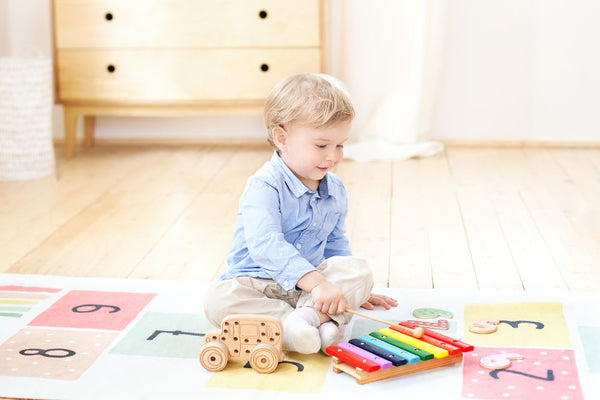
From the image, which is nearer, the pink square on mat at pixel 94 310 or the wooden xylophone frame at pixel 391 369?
the wooden xylophone frame at pixel 391 369

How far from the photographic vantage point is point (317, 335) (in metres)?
1.34

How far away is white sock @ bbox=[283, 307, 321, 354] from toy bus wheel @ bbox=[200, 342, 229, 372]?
0.10 m

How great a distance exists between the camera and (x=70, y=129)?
317 centimetres

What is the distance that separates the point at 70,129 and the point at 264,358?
210cm

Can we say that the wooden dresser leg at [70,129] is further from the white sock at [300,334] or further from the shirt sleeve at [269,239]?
the white sock at [300,334]

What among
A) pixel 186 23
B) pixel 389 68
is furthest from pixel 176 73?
pixel 389 68

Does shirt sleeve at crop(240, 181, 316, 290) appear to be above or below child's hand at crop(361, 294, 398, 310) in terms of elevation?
above

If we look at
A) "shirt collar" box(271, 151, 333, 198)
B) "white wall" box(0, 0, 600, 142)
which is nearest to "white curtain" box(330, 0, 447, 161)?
"white wall" box(0, 0, 600, 142)

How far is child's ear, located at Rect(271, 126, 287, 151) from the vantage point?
4.82 feet

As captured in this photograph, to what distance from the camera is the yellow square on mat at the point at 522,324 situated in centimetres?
142

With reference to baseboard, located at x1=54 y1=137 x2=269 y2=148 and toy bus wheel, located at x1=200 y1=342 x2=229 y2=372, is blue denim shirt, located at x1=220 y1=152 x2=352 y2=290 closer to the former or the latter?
toy bus wheel, located at x1=200 y1=342 x2=229 y2=372

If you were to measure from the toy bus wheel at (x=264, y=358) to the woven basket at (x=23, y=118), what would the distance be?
5.69ft

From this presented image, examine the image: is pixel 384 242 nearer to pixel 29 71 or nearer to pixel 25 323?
pixel 25 323

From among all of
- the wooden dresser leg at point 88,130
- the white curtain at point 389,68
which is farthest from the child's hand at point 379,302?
the wooden dresser leg at point 88,130
